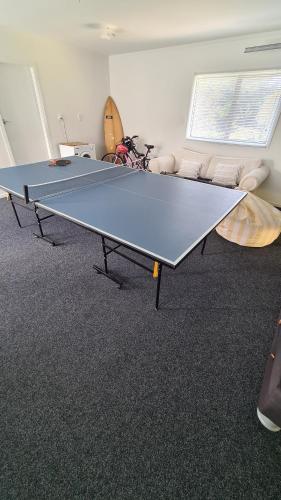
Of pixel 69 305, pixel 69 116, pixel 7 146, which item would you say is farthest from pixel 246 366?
pixel 69 116

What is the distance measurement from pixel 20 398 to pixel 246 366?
4.82ft

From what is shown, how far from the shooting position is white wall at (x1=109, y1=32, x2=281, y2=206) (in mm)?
3520

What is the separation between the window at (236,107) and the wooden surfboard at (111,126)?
6.17 feet

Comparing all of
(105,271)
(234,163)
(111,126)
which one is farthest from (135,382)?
(111,126)

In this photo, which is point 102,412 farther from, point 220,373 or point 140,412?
point 220,373

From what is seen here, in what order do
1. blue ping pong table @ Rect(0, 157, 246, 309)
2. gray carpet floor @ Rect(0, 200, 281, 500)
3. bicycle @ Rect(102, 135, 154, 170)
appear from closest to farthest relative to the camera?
gray carpet floor @ Rect(0, 200, 281, 500) → blue ping pong table @ Rect(0, 157, 246, 309) → bicycle @ Rect(102, 135, 154, 170)

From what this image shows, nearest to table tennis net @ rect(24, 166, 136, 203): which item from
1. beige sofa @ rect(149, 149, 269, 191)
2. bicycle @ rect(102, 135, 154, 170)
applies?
beige sofa @ rect(149, 149, 269, 191)

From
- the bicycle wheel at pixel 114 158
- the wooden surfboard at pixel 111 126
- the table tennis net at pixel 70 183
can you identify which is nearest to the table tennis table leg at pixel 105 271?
the table tennis net at pixel 70 183

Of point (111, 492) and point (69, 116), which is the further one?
point (69, 116)

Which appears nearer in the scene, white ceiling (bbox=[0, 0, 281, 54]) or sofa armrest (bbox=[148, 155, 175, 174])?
white ceiling (bbox=[0, 0, 281, 54])

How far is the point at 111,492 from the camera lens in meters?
1.01

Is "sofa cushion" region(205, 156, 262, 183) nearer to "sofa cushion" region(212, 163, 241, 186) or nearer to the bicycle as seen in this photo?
"sofa cushion" region(212, 163, 241, 186)

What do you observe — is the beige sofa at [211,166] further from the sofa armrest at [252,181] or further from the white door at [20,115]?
the white door at [20,115]

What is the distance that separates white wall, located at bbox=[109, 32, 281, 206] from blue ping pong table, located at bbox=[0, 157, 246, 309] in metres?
2.24
